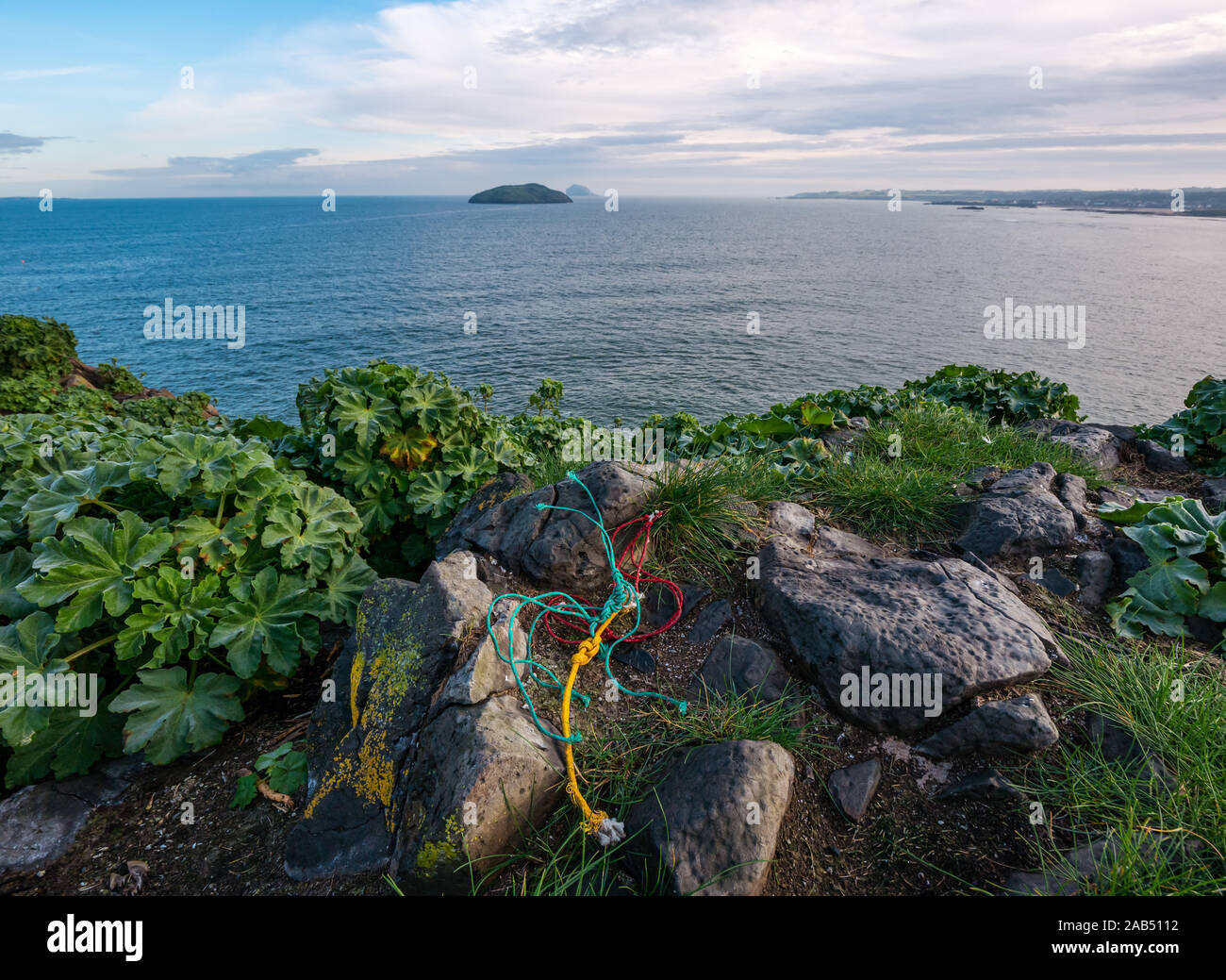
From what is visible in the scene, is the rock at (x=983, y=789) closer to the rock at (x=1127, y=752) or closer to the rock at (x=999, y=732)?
the rock at (x=999, y=732)

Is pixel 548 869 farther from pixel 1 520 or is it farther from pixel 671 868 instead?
pixel 1 520

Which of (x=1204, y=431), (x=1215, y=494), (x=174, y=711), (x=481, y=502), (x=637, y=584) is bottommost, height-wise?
(x=174, y=711)

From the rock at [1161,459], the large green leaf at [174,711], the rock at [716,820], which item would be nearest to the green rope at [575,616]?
the rock at [716,820]

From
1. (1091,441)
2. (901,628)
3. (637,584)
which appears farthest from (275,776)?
(1091,441)

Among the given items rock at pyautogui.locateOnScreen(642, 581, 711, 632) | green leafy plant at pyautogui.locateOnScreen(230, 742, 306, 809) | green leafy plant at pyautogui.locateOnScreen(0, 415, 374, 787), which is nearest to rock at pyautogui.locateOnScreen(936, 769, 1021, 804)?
rock at pyautogui.locateOnScreen(642, 581, 711, 632)

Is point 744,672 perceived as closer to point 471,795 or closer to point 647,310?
point 471,795

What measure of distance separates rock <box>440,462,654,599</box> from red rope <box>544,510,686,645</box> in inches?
4.9

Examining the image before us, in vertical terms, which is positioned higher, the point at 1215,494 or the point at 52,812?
the point at 1215,494

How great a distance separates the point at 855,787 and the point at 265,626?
375 cm

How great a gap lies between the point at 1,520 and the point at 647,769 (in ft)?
16.0

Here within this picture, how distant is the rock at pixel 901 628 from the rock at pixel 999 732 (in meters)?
0.11

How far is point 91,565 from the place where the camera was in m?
3.88

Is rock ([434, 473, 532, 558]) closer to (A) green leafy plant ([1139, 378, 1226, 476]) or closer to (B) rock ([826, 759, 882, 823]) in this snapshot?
(B) rock ([826, 759, 882, 823])
